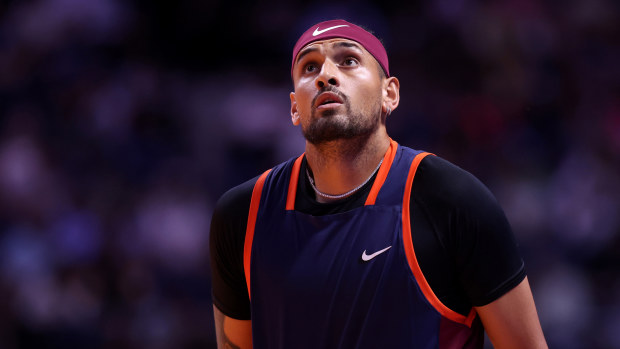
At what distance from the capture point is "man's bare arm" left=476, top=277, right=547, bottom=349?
2.18 meters

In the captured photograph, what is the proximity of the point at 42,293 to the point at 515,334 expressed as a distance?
15.4 feet

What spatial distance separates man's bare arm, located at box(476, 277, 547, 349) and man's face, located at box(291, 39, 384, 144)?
72cm

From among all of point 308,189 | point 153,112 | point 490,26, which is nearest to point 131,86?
point 153,112

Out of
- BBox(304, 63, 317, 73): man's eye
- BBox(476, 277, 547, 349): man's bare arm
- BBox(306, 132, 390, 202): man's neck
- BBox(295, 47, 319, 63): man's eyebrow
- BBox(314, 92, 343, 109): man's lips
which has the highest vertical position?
BBox(295, 47, 319, 63): man's eyebrow

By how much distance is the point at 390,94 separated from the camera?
2645 millimetres

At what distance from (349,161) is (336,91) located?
0.83 ft

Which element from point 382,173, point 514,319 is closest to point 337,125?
point 382,173

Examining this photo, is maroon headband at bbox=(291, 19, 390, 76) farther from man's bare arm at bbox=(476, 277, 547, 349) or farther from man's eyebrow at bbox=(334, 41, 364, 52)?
man's bare arm at bbox=(476, 277, 547, 349)

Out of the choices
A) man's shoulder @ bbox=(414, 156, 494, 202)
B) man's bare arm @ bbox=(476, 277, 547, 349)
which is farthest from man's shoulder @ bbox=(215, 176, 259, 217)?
man's bare arm @ bbox=(476, 277, 547, 349)

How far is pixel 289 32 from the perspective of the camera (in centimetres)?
737

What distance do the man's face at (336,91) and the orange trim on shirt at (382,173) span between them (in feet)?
0.33

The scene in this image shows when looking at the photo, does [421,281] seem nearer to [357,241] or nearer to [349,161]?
[357,241]

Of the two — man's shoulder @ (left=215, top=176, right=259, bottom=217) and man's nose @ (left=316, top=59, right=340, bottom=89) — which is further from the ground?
man's nose @ (left=316, top=59, right=340, bottom=89)

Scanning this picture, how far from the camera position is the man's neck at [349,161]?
2447mm
